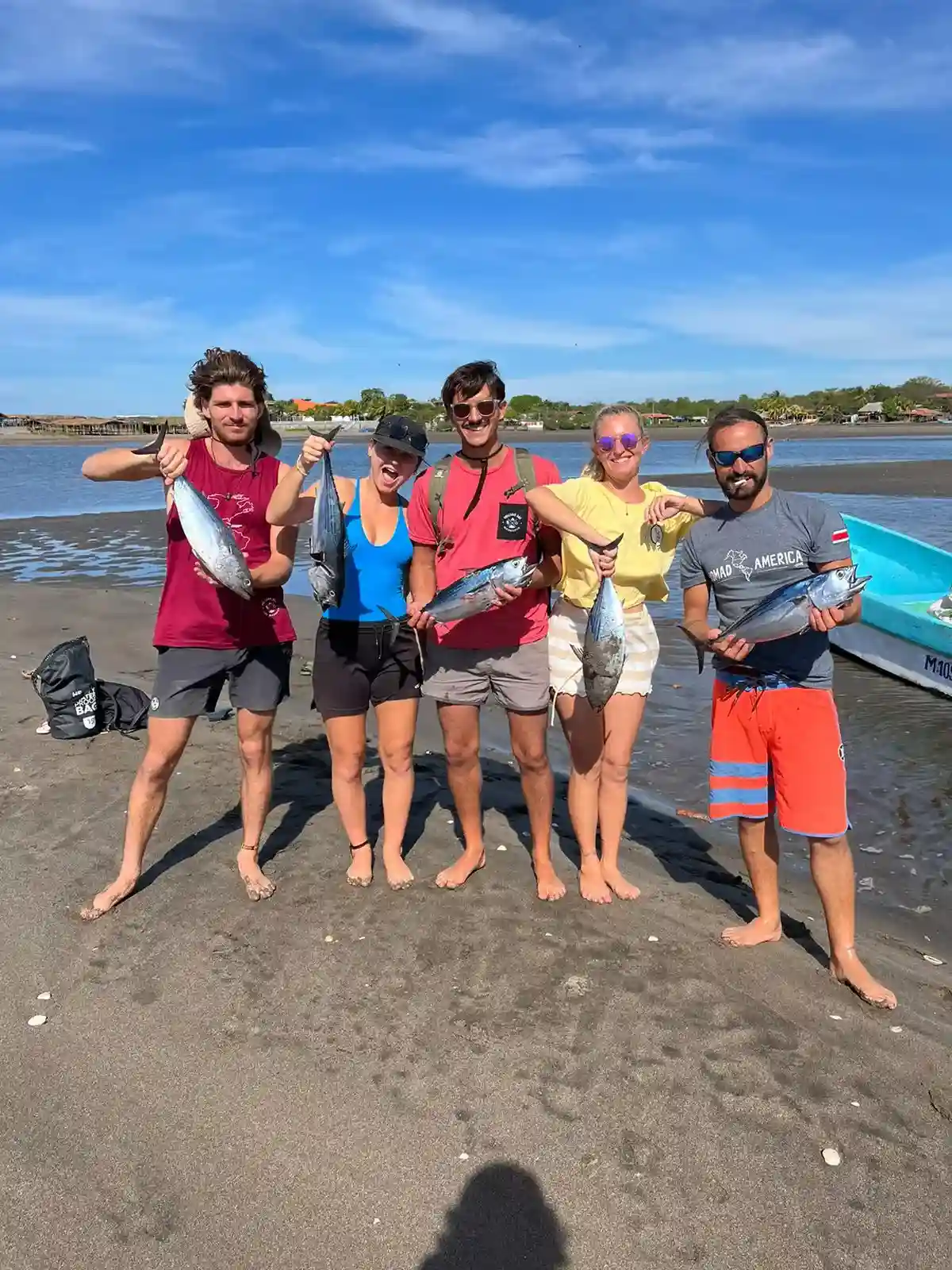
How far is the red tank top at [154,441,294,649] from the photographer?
13.6 ft

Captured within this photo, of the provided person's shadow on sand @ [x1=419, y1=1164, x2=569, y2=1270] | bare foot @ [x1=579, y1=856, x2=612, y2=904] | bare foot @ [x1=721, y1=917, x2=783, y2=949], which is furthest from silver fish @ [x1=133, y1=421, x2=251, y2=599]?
bare foot @ [x1=721, y1=917, x2=783, y2=949]

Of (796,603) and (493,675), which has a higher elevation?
(796,603)

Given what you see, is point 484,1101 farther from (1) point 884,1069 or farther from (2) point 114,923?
(2) point 114,923

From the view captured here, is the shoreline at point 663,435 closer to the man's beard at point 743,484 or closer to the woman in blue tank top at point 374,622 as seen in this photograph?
the woman in blue tank top at point 374,622

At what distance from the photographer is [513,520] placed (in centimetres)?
427

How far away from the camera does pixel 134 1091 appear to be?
3.27m

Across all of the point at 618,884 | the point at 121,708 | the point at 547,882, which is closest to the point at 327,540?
the point at 547,882

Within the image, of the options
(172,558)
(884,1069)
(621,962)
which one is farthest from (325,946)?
(884,1069)

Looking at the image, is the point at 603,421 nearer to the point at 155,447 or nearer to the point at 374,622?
the point at 374,622

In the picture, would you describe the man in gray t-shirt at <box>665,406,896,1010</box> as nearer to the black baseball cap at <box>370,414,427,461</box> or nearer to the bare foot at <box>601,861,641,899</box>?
the bare foot at <box>601,861,641,899</box>

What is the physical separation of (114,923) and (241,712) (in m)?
1.24

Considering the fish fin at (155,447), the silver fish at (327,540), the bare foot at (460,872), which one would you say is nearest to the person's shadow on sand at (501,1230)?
the bare foot at (460,872)

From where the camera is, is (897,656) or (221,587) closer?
(221,587)

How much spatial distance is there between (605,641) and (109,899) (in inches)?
114
